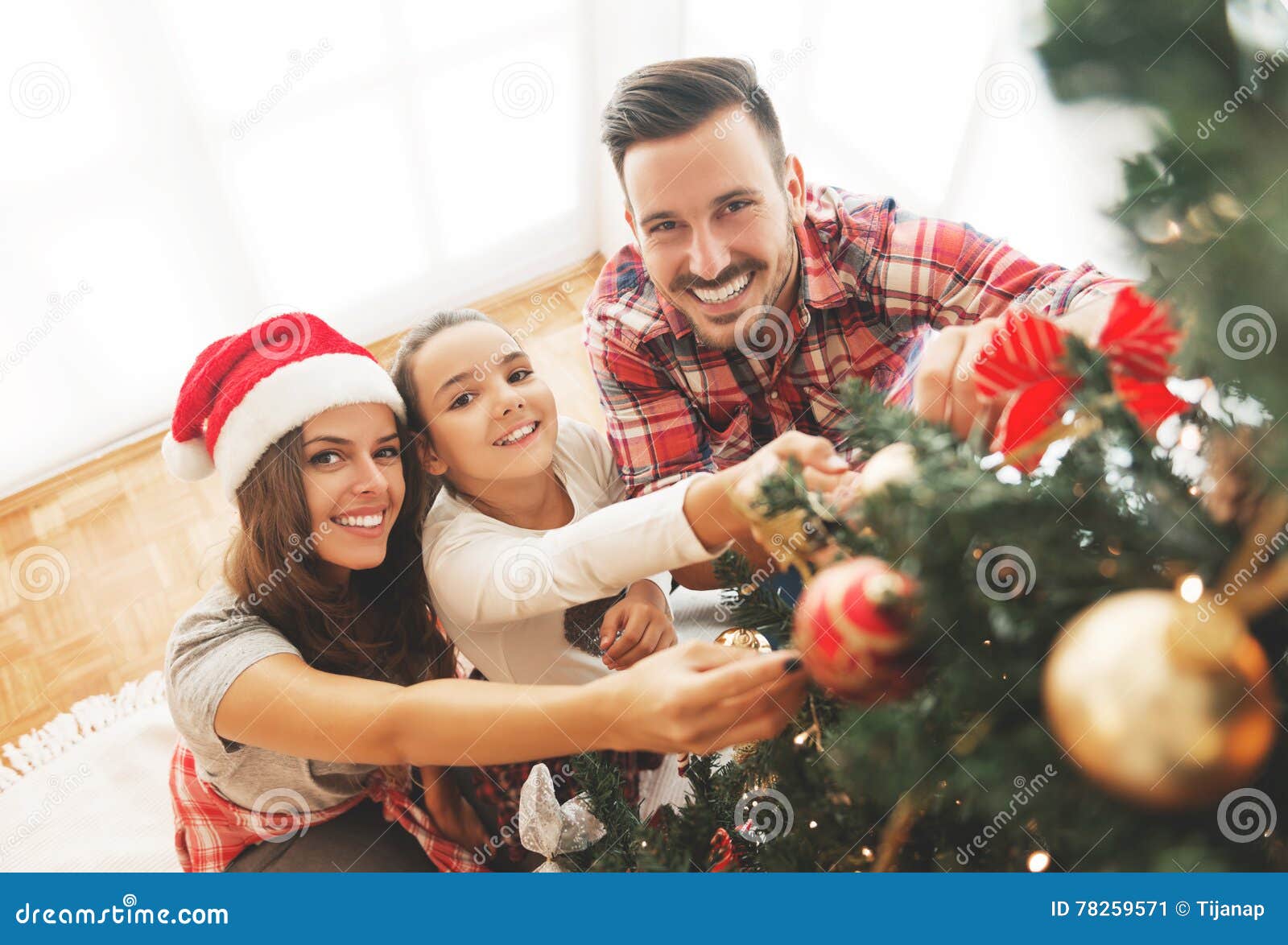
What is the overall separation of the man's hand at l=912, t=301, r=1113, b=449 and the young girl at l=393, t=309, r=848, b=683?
381mm

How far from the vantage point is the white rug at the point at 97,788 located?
1.58 meters

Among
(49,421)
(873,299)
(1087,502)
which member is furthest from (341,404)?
(49,421)

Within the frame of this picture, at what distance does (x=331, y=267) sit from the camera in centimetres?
260

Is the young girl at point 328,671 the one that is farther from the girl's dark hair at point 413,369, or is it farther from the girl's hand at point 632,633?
the girl's hand at point 632,633

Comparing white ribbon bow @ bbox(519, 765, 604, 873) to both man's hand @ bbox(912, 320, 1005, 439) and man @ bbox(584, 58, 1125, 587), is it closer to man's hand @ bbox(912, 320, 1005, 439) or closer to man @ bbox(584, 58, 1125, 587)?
man @ bbox(584, 58, 1125, 587)

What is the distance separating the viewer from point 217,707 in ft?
3.15

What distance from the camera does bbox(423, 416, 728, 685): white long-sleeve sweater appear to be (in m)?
0.83

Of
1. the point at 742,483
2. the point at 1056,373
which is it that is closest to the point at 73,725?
the point at 742,483

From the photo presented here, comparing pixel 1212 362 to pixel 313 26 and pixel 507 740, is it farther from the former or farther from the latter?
pixel 313 26

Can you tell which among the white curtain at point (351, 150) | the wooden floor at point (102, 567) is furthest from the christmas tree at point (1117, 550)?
the wooden floor at point (102, 567)

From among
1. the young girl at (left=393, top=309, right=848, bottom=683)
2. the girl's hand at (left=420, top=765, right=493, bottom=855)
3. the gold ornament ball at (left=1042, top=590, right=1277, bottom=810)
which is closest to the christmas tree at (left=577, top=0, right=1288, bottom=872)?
the gold ornament ball at (left=1042, top=590, right=1277, bottom=810)

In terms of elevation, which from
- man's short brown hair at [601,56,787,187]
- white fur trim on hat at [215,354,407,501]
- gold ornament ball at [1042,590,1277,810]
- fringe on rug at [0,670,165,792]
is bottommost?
fringe on rug at [0,670,165,792]

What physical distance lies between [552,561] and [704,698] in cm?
33

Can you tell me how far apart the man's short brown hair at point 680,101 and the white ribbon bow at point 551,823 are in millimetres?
833
